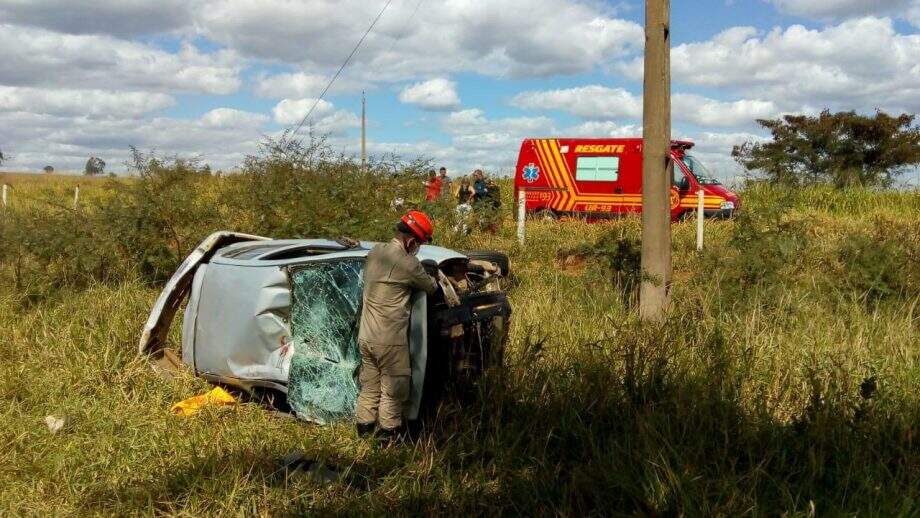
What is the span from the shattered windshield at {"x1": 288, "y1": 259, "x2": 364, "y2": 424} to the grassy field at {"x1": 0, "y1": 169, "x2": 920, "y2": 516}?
21 centimetres

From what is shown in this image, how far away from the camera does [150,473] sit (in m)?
4.93

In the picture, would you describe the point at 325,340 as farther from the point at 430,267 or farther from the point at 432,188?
the point at 432,188

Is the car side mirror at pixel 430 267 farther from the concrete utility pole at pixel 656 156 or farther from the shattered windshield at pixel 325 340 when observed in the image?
the concrete utility pole at pixel 656 156

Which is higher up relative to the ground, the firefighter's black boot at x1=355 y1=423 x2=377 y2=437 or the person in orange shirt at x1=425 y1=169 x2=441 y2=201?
the person in orange shirt at x1=425 y1=169 x2=441 y2=201

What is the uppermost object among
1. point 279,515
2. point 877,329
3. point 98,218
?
point 98,218

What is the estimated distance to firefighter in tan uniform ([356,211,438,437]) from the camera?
5297 millimetres

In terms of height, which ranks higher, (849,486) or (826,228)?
(826,228)

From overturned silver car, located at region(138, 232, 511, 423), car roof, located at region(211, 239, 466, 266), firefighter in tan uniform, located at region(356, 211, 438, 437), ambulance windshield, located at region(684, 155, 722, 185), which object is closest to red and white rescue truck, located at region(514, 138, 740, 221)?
ambulance windshield, located at region(684, 155, 722, 185)

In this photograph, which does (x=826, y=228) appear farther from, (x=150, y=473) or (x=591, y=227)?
(x=150, y=473)

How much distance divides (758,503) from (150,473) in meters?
3.57

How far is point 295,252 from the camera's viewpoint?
6633 mm

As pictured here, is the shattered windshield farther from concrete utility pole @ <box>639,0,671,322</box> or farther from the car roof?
concrete utility pole @ <box>639,0,671,322</box>

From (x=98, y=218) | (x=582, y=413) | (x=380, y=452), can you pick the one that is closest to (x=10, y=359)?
(x=98, y=218)

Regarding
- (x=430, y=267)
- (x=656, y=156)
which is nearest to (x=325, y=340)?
(x=430, y=267)
